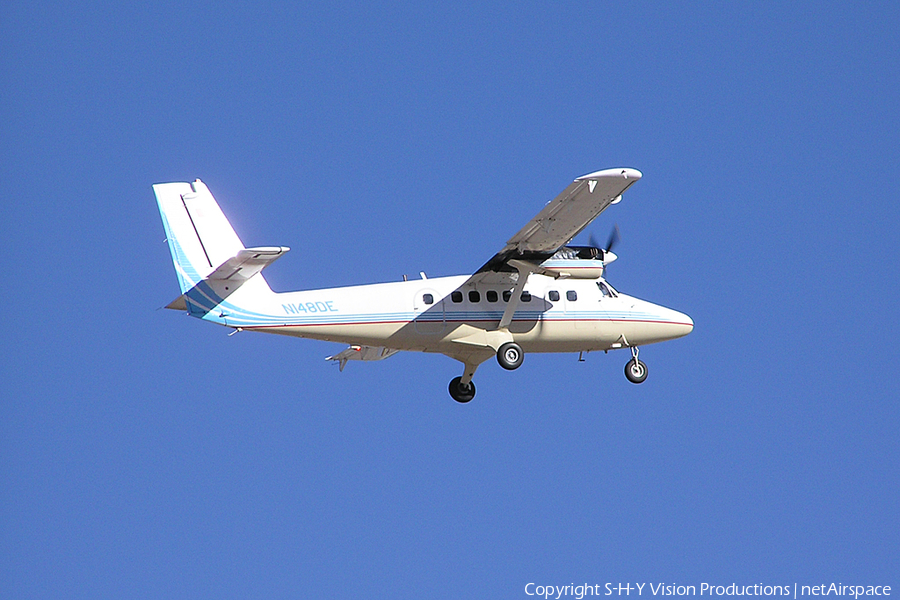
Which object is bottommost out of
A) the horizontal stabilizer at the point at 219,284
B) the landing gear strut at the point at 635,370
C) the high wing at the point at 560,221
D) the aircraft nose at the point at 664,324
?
the landing gear strut at the point at 635,370

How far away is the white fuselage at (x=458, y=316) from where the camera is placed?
30969 mm

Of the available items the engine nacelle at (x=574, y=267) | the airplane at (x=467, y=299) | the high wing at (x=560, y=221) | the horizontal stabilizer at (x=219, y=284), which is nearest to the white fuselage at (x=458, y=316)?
the airplane at (x=467, y=299)

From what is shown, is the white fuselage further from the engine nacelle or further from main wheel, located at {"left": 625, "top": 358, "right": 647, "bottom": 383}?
the engine nacelle

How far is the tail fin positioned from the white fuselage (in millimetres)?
426

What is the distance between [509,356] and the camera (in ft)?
107

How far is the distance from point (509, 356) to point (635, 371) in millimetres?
3937

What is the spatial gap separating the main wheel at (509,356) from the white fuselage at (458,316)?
0.54 m

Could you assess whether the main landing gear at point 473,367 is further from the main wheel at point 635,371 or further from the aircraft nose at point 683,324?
the aircraft nose at point 683,324

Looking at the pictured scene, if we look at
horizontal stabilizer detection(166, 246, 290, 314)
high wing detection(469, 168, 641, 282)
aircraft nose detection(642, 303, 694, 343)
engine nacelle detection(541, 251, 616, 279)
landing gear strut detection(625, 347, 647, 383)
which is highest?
high wing detection(469, 168, 641, 282)

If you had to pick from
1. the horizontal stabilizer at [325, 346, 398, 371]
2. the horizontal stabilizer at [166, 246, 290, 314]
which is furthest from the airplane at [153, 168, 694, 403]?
the horizontal stabilizer at [325, 346, 398, 371]

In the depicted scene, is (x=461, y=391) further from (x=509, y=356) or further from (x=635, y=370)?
(x=635, y=370)

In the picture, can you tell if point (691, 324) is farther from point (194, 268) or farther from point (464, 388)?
point (194, 268)

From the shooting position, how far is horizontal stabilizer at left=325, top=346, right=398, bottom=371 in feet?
120

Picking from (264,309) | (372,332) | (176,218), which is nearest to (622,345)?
(372,332)
